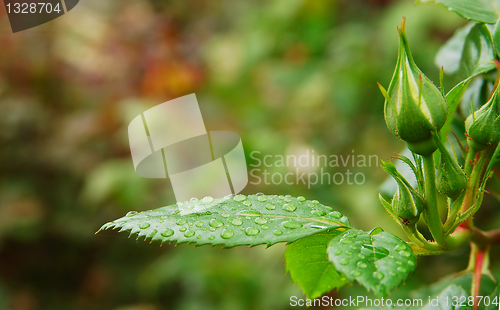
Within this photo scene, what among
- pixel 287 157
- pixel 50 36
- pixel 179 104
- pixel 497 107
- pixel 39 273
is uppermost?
pixel 50 36

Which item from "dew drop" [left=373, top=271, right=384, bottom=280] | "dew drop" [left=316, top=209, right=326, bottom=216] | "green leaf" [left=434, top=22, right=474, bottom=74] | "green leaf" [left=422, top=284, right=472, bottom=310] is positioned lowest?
"green leaf" [left=422, top=284, right=472, bottom=310]

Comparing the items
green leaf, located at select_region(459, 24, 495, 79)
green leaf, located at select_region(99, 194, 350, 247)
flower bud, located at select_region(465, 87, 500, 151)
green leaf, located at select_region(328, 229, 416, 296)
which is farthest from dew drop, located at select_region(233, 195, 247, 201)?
green leaf, located at select_region(459, 24, 495, 79)

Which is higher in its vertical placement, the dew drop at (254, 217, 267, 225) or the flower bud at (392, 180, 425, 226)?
the flower bud at (392, 180, 425, 226)

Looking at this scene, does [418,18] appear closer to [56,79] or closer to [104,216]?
[104,216]

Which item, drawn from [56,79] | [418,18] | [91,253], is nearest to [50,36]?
[56,79]

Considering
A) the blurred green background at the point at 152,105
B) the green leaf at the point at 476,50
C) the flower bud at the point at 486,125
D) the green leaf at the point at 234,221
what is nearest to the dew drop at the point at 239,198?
the green leaf at the point at 234,221

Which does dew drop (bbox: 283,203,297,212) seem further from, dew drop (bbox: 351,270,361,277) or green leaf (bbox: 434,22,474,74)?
green leaf (bbox: 434,22,474,74)

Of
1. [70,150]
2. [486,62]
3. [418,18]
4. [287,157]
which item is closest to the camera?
[486,62]

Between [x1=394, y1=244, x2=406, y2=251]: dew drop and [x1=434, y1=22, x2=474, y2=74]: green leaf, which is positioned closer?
[x1=394, y1=244, x2=406, y2=251]: dew drop
